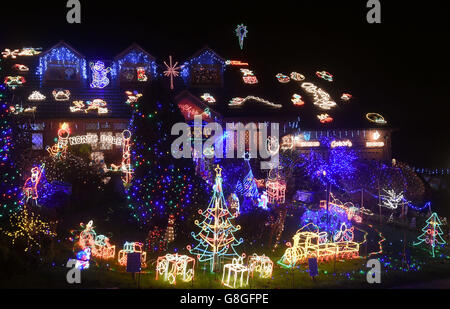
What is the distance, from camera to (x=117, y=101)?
23781mm

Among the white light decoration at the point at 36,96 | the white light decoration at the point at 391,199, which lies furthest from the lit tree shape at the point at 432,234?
the white light decoration at the point at 36,96

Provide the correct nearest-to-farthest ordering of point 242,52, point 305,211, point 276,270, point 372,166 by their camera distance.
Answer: point 276,270 → point 305,211 → point 372,166 → point 242,52

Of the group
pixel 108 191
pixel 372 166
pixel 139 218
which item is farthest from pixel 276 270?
pixel 372 166

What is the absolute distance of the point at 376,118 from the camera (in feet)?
85.1

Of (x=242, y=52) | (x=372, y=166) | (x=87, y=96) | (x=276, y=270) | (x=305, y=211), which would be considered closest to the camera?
(x=276, y=270)

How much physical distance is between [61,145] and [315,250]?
619 inches

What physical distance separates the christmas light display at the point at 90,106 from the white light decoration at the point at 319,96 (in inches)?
587

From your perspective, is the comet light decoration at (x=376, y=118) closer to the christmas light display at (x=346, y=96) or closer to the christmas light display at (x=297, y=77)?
the christmas light display at (x=346, y=96)

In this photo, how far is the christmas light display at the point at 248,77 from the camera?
26141 millimetres

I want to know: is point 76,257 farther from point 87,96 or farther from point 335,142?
point 335,142

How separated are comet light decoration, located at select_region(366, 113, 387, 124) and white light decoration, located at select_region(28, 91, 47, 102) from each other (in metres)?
22.9

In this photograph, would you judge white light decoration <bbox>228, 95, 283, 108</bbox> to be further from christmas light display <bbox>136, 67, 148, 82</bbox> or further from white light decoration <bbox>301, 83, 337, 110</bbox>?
christmas light display <bbox>136, 67, 148, 82</bbox>

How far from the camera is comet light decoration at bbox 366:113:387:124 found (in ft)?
84.2

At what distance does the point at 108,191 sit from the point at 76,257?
21.9ft
